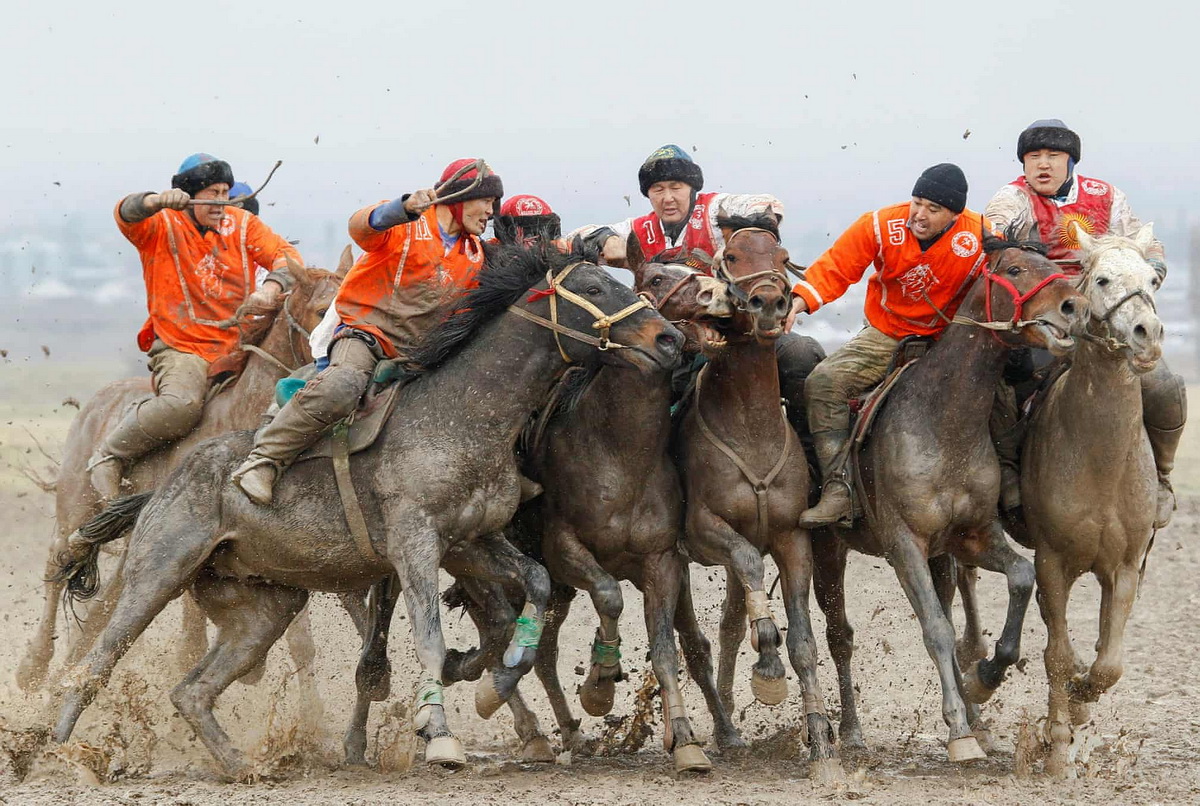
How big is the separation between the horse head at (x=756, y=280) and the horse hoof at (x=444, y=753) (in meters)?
2.13

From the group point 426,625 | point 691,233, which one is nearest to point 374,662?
point 426,625

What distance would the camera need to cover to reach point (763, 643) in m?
6.89

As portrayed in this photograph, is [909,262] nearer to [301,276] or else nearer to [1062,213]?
[1062,213]

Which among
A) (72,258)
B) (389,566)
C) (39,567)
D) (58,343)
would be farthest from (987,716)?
(72,258)

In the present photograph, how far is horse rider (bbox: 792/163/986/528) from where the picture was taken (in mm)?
7172

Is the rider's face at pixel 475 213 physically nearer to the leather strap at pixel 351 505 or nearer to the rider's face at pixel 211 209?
the leather strap at pixel 351 505

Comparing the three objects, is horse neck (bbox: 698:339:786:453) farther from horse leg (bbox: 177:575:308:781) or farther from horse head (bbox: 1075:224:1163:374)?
horse leg (bbox: 177:575:308:781)

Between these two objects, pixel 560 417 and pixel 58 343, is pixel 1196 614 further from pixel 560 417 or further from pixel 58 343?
pixel 58 343

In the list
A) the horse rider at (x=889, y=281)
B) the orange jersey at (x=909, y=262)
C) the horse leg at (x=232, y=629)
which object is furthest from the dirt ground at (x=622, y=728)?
the orange jersey at (x=909, y=262)

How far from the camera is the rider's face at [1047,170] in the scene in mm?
7531

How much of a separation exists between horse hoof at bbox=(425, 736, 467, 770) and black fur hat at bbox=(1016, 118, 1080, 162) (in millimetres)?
3853

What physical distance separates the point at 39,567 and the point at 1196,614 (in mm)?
9507

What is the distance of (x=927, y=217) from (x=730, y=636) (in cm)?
268

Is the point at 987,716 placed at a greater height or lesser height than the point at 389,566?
lesser
